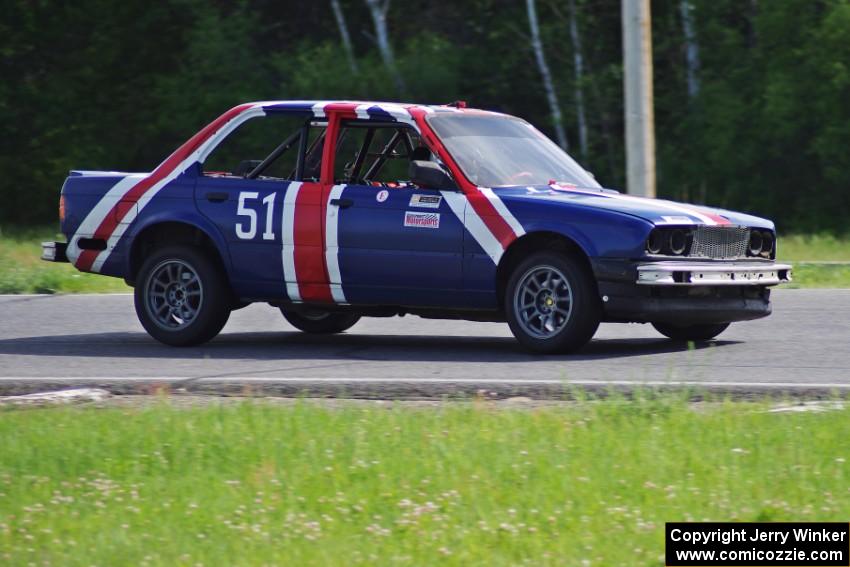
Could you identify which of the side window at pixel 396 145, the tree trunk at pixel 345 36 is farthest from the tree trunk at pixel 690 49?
the side window at pixel 396 145

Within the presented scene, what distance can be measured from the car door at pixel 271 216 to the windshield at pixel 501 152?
97cm

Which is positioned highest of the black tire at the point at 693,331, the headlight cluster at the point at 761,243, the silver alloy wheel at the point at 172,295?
the headlight cluster at the point at 761,243

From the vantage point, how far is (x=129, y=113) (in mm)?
35156

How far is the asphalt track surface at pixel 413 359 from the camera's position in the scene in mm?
8594

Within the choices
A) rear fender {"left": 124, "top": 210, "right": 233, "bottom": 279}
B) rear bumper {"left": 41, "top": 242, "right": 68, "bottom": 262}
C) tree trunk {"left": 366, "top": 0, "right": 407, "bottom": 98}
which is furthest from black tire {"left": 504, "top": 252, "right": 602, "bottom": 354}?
Result: tree trunk {"left": 366, "top": 0, "right": 407, "bottom": 98}

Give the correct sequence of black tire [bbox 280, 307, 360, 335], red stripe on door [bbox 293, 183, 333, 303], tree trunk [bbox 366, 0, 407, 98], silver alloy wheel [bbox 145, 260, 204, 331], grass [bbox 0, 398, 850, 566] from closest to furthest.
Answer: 1. grass [bbox 0, 398, 850, 566]
2. red stripe on door [bbox 293, 183, 333, 303]
3. silver alloy wheel [bbox 145, 260, 204, 331]
4. black tire [bbox 280, 307, 360, 335]
5. tree trunk [bbox 366, 0, 407, 98]

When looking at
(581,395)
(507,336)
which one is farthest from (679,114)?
(581,395)

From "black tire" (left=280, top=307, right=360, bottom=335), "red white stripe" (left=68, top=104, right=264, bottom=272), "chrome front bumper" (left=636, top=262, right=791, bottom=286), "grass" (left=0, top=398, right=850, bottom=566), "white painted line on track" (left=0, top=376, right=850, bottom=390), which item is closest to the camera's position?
"grass" (left=0, top=398, right=850, bottom=566)

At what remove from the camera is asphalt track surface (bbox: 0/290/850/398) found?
8.59 metres

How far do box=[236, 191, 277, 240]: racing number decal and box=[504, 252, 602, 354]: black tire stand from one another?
1808mm

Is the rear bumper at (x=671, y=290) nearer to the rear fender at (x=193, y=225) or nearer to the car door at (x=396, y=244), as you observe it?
the car door at (x=396, y=244)

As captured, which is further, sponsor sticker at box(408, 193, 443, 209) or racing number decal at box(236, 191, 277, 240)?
racing number decal at box(236, 191, 277, 240)

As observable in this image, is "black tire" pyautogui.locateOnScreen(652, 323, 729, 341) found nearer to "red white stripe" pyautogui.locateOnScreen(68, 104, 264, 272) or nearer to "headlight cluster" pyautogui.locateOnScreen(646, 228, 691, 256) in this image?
"headlight cluster" pyautogui.locateOnScreen(646, 228, 691, 256)

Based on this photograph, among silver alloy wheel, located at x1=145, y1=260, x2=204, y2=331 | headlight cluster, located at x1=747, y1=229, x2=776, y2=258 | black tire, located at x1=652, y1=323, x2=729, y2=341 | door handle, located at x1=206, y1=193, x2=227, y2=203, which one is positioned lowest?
black tire, located at x1=652, y1=323, x2=729, y2=341
